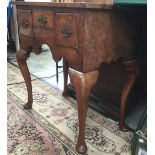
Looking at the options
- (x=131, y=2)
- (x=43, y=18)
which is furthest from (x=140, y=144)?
(x=43, y=18)

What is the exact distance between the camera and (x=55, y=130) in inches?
54.3

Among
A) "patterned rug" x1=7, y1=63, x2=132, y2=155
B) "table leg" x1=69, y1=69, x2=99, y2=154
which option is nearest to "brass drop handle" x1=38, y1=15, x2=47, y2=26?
"table leg" x1=69, y1=69, x2=99, y2=154

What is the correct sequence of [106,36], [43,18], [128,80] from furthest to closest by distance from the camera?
[128,80] → [43,18] → [106,36]

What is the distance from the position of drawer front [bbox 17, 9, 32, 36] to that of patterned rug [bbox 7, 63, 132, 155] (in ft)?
1.91

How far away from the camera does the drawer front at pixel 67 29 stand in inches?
38.6

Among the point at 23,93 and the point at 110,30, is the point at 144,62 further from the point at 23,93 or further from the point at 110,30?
the point at 23,93

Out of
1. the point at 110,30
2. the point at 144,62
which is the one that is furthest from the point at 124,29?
the point at 144,62

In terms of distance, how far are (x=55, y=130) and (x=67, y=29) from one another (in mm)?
666

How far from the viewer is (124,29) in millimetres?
1146

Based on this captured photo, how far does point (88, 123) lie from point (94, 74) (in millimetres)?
525

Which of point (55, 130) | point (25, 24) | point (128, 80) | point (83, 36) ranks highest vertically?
point (25, 24)

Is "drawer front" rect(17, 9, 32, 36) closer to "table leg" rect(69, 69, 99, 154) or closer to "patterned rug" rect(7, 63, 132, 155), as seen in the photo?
"table leg" rect(69, 69, 99, 154)

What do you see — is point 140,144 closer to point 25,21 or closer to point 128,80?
point 128,80
